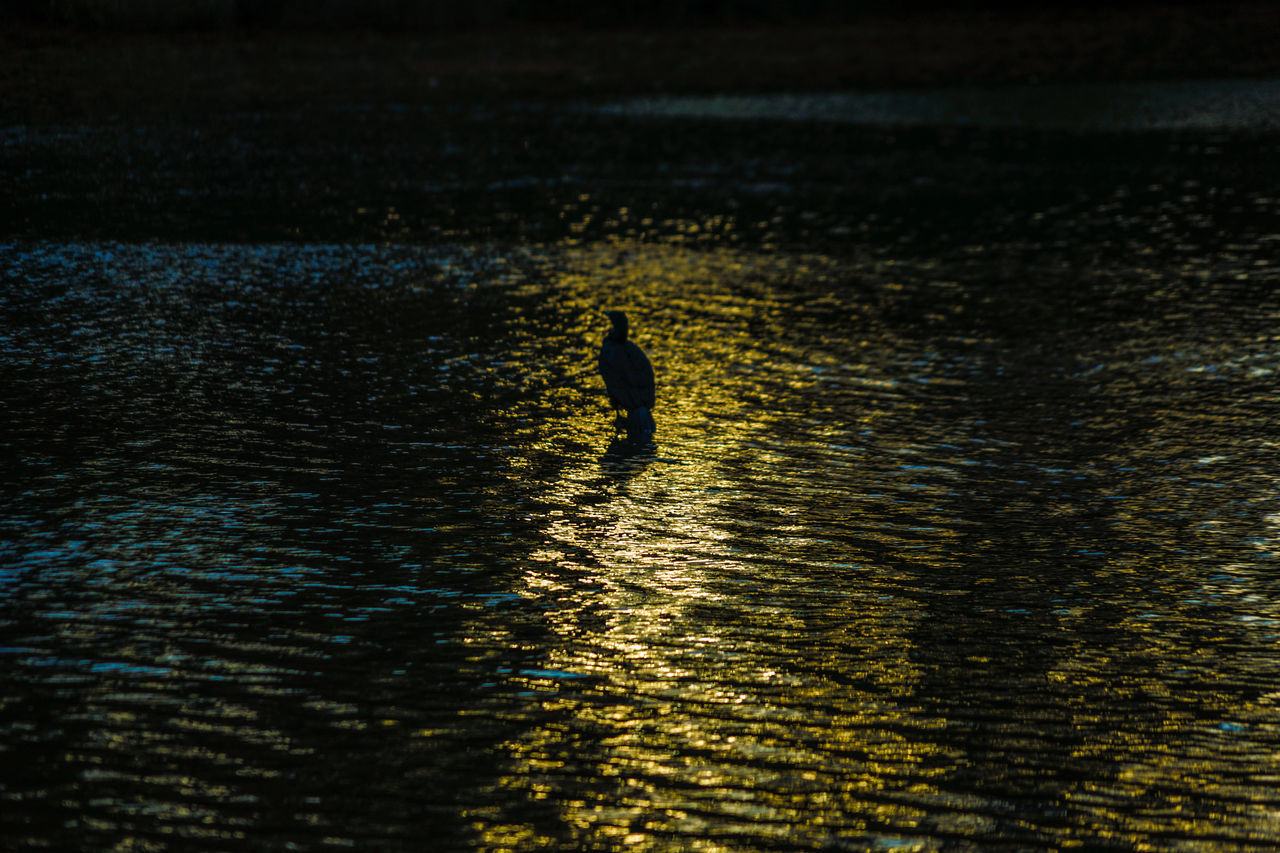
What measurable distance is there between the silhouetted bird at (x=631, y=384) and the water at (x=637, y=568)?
376mm

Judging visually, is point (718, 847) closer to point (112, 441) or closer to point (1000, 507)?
point (1000, 507)

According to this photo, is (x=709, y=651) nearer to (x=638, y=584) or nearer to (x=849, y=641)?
A: (x=849, y=641)

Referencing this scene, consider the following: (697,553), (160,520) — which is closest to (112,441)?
(160,520)

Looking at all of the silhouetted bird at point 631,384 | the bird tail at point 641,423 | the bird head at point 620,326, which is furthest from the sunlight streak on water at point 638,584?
the bird head at point 620,326

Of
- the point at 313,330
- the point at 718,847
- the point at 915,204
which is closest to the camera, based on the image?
the point at 718,847

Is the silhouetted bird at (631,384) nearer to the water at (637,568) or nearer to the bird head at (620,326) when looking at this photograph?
the bird head at (620,326)

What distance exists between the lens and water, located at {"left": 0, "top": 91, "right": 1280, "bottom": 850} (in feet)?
24.9

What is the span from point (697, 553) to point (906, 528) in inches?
75.6

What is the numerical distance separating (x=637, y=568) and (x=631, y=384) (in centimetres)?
387

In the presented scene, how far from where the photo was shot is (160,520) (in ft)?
38.5

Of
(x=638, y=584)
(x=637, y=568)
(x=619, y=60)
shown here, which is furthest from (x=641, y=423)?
(x=619, y=60)

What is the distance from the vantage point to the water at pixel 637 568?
7602 mm

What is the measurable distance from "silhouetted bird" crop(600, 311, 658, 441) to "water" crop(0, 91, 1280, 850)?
376 mm

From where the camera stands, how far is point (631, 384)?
14.3 meters
